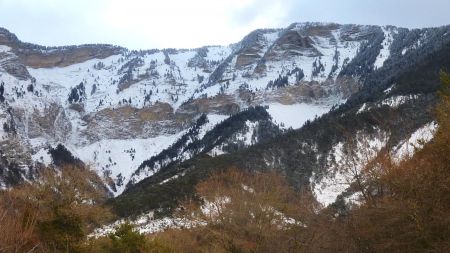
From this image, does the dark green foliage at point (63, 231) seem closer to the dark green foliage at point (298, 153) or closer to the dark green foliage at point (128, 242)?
the dark green foliage at point (128, 242)

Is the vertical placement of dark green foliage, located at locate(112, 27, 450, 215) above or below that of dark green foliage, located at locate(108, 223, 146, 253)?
below

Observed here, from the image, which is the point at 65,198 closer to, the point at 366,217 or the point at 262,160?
the point at 366,217

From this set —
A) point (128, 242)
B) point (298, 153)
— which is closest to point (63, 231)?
point (128, 242)

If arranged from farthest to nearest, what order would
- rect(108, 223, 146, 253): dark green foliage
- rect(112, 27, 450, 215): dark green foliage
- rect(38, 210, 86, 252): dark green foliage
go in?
rect(112, 27, 450, 215): dark green foliage → rect(108, 223, 146, 253): dark green foliage → rect(38, 210, 86, 252): dark green foliage

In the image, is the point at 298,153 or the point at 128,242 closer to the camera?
the point at 128,242

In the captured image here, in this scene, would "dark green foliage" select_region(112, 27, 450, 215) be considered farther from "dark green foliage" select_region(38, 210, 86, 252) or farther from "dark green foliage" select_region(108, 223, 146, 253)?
"dark green foliage" select_region(38, 210, 86, 252)

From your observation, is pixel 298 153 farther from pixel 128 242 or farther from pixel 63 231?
pixel 63 231

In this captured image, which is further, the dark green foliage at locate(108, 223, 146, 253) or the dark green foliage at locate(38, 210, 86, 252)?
the dark green foliage at locate(108, 223, 146, 253)

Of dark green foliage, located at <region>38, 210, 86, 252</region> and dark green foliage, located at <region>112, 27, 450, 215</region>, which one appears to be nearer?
dark green foliage, located at <region>38, 210, 86, 252</region>

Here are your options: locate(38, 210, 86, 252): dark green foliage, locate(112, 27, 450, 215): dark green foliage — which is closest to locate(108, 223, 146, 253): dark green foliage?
locate(38, 210, 86, 252): dark green foliage

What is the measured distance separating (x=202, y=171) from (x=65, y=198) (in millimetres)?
96838

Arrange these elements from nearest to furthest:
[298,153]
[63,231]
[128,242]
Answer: [63,231]
[128,242]
[298,153]

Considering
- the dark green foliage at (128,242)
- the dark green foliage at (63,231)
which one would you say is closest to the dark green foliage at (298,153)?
the dark green foliage at (128,242)

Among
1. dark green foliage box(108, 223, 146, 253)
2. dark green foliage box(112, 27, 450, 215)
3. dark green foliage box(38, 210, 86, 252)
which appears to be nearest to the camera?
dark green foliage box(38, 210, 86, 252)
